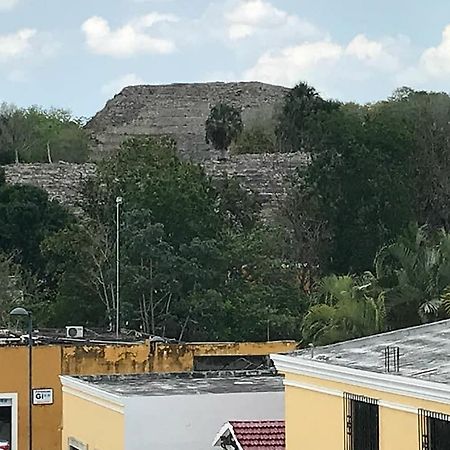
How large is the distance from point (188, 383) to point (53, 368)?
18.5ft

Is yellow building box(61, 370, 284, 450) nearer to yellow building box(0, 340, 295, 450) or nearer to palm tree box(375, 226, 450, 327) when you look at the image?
yellow building box(0, 340, 295, 450)

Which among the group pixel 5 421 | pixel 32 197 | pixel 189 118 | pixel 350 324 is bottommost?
pixel 5 421

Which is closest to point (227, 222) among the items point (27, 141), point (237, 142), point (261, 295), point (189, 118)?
point (261, 295)

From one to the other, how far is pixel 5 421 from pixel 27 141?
4447 cm

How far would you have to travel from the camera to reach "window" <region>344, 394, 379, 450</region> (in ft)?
34.0

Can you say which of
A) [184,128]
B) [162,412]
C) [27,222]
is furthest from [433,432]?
[184,128]

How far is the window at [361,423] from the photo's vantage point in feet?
34.0

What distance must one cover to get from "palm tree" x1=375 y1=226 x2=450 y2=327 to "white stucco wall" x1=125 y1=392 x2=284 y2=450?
7.29m

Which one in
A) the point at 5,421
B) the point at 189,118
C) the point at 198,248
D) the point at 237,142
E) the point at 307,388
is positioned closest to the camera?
the point at 307,388

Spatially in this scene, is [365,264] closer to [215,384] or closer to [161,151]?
[161,151]

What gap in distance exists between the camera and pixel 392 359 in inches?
428

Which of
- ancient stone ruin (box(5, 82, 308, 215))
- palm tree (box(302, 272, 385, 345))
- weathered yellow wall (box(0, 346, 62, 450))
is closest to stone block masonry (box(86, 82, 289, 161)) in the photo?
ancient stone ruin (box(5, 82, 308, 215))

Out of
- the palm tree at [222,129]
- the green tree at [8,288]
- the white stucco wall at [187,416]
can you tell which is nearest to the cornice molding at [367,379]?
the white stucco wall at [187,416]

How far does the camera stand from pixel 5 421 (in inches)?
906
